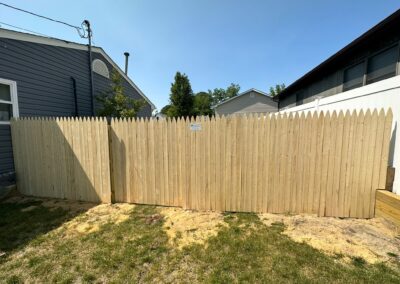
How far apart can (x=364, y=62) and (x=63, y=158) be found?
8987mm

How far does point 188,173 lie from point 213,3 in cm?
693

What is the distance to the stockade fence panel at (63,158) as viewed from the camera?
4.60m

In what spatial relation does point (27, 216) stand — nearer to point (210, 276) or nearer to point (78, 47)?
point (210, 276)

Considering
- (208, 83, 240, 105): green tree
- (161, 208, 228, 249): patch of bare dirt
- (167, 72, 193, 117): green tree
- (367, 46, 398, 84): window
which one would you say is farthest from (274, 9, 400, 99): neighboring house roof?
(208, 83, 240, 105): green tree

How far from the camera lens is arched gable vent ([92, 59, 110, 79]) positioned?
9211mm

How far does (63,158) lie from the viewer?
4871mm

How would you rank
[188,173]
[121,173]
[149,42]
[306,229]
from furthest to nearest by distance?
[149,42] → [121,173] → [188,173] → [306,229]

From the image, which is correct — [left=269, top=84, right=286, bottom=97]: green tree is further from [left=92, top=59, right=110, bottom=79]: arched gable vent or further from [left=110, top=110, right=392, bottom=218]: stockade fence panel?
[left=110, top=110, right=392, bottom=218]: stockade fence panel

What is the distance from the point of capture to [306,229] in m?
3.29

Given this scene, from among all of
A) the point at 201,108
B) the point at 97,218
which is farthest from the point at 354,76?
the point at 201,108

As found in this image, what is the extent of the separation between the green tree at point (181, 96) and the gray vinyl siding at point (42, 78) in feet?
55.1

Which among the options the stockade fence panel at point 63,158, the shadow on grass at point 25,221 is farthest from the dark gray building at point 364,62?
the shadow on grass at point 25,221

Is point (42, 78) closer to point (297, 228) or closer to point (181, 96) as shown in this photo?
point (297, 228)

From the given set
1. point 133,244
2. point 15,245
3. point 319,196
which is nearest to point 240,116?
point 319,196
